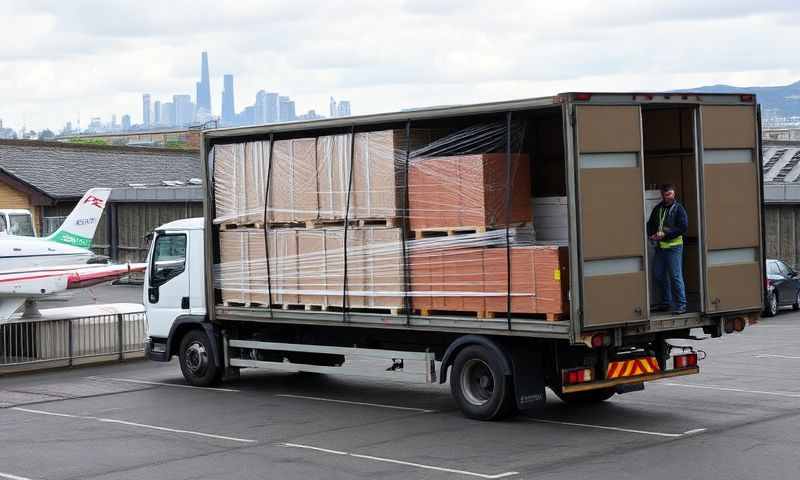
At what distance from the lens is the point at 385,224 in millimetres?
15070

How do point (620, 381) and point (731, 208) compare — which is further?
point (731, 208)

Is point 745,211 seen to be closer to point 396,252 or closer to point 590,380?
point 590,380

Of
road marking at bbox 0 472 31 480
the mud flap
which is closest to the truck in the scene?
the mud flap

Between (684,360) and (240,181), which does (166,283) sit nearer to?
(240,181)

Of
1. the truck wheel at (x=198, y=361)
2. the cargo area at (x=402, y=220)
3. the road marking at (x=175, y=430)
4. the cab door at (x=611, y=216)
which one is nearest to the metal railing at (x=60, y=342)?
the truck wheel at (x=198, y=361)

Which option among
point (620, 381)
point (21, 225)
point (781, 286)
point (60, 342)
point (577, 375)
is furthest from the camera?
point (21, 225)

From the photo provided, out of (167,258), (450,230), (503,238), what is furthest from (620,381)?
(167,258)

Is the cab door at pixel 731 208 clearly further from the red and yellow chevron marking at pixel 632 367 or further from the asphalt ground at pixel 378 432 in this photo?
the asphalt ground at pixel 378 432

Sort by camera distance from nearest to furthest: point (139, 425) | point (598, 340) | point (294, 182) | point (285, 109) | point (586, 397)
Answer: point (598, 340)
point (139, 425)
point (586, 397)
point (294, 182)
point (285, 109)

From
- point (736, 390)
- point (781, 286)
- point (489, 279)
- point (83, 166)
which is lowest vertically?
point (736, 390)

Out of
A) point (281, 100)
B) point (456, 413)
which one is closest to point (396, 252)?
point (456, 413)

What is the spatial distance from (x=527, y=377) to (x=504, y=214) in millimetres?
1893

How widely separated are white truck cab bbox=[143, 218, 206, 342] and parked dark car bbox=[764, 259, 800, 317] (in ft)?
57.0

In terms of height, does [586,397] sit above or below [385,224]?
below
